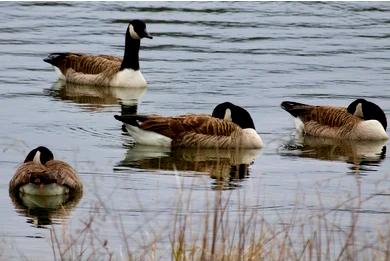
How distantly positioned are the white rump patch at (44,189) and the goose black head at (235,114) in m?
4.04

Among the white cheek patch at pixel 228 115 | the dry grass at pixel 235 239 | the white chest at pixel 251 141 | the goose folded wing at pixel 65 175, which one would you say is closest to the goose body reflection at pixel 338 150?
the white chest at pixel 251 141

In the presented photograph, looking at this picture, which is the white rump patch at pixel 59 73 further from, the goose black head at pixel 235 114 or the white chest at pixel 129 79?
the goose black head at pixel 235 114

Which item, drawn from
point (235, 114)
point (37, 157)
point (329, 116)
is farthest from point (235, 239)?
point (329, 116)

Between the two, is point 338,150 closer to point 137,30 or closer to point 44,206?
point 44,206

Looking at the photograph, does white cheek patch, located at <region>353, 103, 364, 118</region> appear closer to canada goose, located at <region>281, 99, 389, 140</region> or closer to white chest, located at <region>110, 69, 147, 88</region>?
canada goose, located at <region>281, 99, 389, 140</region>

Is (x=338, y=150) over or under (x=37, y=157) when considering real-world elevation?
under

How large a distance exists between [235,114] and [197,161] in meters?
1.26

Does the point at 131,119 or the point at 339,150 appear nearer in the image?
the point at 131,119

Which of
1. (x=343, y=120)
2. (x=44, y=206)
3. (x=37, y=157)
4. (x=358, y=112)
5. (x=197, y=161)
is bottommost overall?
(x=44, y=206)

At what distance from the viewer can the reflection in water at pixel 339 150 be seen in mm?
15742

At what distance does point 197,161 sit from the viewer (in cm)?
1562

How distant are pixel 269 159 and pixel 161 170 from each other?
5.39ft

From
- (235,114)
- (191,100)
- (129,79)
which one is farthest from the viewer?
(129,79)

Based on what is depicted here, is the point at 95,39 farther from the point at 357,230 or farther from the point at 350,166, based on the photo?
Result: the point at 357,230
